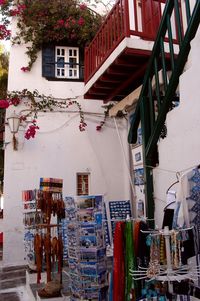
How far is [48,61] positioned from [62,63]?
41 cm

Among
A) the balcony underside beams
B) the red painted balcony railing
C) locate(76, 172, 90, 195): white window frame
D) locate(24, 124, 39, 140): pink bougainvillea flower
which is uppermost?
the red painted balcony railing

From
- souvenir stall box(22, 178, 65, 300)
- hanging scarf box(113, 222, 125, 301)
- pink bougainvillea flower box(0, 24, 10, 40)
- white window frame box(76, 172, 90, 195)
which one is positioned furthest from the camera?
pink bougainvillea flower box(0, 24, 10, 40)

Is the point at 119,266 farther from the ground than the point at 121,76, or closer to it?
closer to it

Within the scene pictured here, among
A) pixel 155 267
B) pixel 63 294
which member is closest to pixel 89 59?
pixel 63 294

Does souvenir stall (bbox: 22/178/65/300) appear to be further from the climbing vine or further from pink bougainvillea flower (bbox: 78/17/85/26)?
pink bougainvillea flower (bbox: 78/17/85/26)

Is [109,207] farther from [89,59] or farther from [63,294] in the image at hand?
[89,59]

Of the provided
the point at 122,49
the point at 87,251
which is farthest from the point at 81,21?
the point at 87,251

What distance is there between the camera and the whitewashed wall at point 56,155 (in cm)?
825

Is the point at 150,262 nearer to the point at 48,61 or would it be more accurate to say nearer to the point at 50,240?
the point at 50,240

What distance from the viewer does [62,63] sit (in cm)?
933

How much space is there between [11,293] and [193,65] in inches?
201

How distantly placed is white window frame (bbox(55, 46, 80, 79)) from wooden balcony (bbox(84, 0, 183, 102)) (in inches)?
61.6

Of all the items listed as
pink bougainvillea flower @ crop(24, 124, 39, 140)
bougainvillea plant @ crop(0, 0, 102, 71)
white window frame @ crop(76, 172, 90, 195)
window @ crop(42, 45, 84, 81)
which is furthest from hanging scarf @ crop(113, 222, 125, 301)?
bougainvillea plant @ crop(0, 0, 102, 71)

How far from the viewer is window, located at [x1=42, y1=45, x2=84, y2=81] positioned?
9.16 meters
